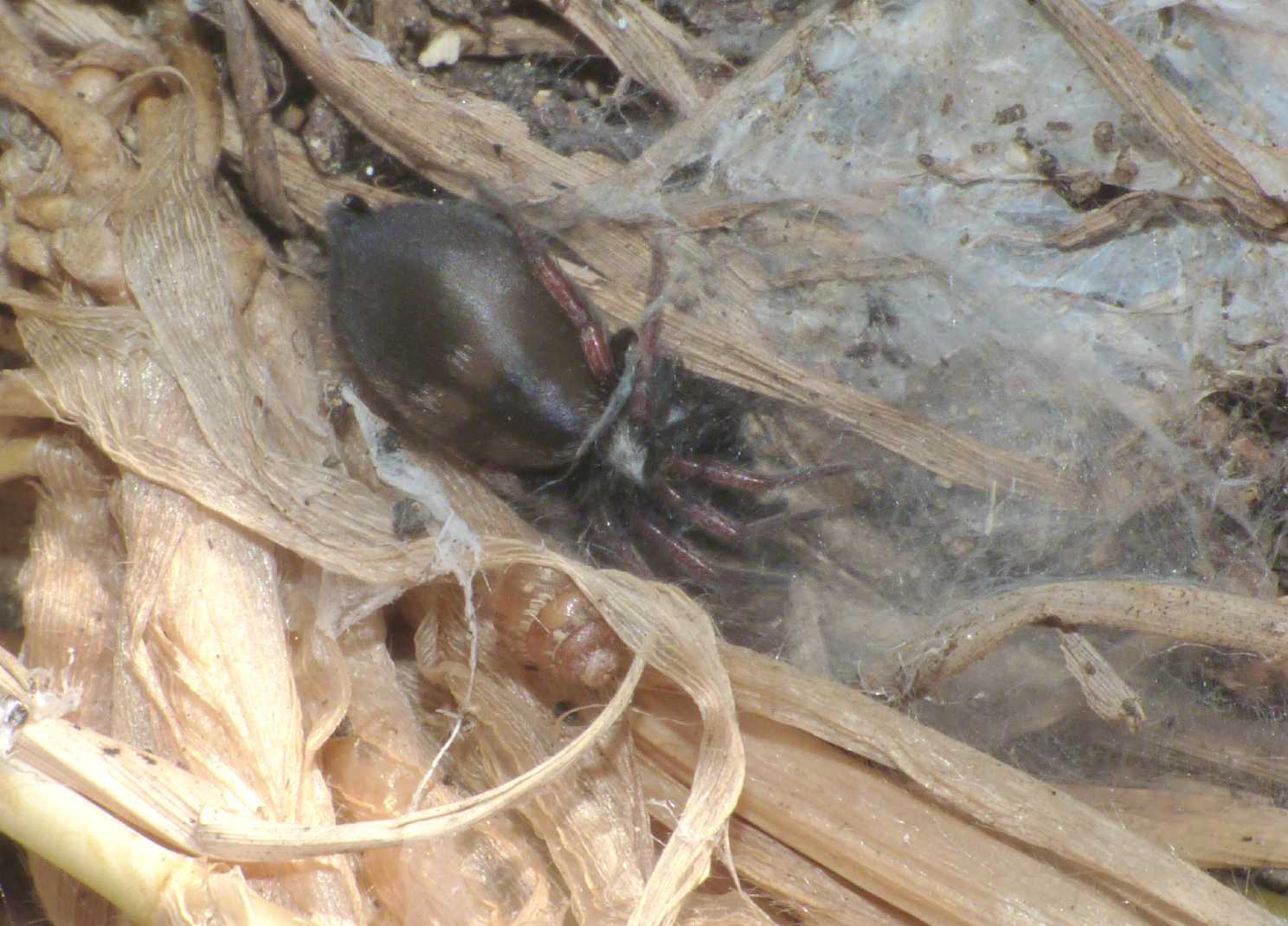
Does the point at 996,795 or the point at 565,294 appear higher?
the point at 565,294

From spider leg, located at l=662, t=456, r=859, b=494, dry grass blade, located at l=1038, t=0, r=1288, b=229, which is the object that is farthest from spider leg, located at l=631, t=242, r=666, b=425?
dry grass blade, located at l=1038, t=0, r=1288, b=229

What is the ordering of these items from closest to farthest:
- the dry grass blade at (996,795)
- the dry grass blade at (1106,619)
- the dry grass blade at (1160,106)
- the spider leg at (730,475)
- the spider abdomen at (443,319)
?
the dry grass blade at (996,795)
the dry grass blade at (1106,619)
the dry grass blade at (1160,106)
the spider abdomen at (443,319)
the spider leg at (730,475)

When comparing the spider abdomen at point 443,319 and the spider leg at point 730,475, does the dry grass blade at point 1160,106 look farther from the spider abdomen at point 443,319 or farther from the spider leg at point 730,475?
the spider abdomen at point 443,319

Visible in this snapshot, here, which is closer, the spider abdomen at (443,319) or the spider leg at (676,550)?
the spider abdomen at (443,319)

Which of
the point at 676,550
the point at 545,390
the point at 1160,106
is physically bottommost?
the point at 676,550

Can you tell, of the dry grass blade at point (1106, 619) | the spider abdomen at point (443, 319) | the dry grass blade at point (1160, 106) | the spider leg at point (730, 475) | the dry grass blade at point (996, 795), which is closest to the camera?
the dry grass blade at point (996, 795)

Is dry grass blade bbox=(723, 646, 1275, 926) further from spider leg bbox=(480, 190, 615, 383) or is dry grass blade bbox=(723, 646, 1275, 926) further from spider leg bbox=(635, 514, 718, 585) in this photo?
spider leg bbox=(480, 190, 615, 383)

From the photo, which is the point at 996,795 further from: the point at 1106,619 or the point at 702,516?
the point at 702,516

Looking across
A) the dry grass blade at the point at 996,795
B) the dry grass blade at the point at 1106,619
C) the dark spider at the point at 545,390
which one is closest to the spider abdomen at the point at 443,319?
the dark spider at the point at 545,390

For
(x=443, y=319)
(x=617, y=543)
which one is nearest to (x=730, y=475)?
(x=617, y=543)
